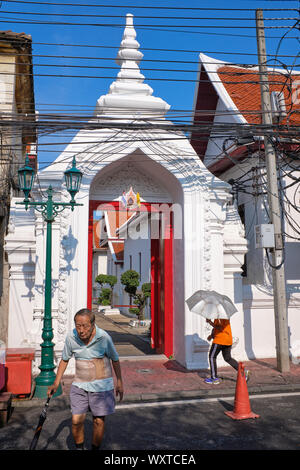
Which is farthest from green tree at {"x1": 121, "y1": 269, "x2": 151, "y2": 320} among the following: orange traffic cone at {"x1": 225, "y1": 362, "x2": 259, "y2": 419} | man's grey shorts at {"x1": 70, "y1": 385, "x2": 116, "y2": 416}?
man's grey shorts at {"x1": 70, "y1": 385, "x2": 116, "y2": 416}

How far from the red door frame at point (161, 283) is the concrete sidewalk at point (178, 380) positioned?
0.65m

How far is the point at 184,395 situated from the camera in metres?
6.92

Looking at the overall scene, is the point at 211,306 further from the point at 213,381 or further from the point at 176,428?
the point at 176,428

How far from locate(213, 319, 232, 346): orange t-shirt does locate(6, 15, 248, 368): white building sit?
4.64 ft

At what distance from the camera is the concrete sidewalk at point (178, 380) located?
22.7 feet

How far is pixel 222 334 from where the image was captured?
7.47m

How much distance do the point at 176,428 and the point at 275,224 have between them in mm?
5306

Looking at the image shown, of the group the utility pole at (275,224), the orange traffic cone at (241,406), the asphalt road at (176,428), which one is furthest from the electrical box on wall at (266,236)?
the orange traffic cone at (241,406)

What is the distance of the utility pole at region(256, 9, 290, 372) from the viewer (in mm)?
8625

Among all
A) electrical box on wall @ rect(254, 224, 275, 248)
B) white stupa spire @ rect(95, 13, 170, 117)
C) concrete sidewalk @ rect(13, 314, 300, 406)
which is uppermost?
white stupa spire @ rect(95, 13, 170, 117)

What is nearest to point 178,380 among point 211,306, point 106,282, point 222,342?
point 222,342

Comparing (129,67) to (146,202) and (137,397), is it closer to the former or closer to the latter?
(146,202)

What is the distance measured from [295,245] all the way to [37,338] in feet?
26.9

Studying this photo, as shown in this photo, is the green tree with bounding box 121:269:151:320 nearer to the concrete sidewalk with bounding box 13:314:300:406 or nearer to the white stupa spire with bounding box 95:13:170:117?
the concrete sidewalk with bounding box 13:314:300:406
